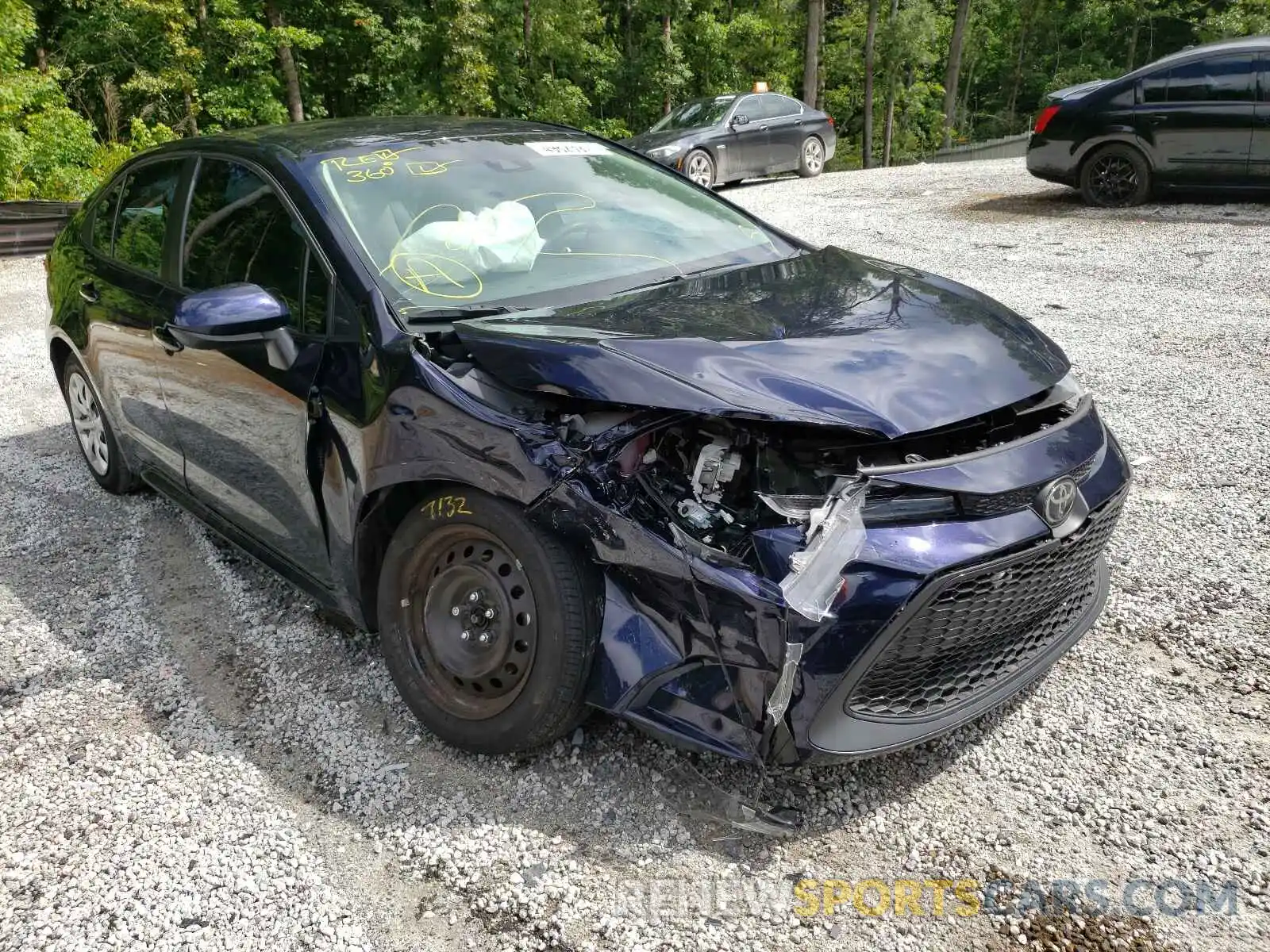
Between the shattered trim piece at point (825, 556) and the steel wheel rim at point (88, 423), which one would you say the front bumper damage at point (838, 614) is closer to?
the shattered trim piece at point (825, 556)

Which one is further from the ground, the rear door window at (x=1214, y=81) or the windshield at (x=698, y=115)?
the rear door window at (x=1214, y=81)

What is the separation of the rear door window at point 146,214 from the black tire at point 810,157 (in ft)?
42.2

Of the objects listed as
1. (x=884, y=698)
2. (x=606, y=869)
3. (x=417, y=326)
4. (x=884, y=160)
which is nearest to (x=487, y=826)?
(x=606, y=869)

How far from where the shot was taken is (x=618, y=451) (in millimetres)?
2215

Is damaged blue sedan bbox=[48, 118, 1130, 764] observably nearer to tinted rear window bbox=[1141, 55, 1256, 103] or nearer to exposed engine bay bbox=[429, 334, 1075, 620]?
exposed engine bay bbox=[429, 334, 1075, 620]

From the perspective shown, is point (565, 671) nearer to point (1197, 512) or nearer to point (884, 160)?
point (1197, 512)

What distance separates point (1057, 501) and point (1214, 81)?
30.0ft

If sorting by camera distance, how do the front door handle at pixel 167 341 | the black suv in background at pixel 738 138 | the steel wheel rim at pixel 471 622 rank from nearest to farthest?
the steel wheel rim at pixel 471 622 < the front door handle at pixel 167 341 < the black suv in background at pixel 738 138

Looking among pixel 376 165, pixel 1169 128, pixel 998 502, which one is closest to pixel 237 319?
pixel 376 165

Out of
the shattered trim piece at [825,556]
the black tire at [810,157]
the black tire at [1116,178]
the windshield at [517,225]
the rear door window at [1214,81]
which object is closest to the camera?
the shattered trim piece at [825,556]

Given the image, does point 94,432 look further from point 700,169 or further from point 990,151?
point 990,151

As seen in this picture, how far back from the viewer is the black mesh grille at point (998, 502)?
2.15 meters

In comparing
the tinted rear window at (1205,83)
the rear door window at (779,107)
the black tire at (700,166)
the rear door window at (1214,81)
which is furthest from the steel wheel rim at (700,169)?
the rear door window at (1214,81)

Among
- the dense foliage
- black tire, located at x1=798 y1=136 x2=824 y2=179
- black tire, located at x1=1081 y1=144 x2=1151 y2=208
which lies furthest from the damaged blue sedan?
the dense foliage
